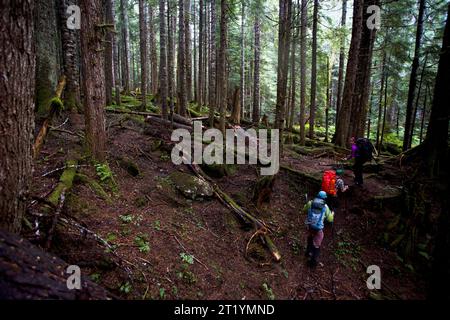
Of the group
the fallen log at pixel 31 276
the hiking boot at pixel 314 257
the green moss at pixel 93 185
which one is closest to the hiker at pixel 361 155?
the hiking boot at pixel 314 257

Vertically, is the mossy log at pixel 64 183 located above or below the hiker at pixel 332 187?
above

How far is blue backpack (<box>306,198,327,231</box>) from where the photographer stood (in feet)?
21.6

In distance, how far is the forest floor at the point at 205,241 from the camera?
4.63 m

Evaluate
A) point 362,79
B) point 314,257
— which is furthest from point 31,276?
point 362,79

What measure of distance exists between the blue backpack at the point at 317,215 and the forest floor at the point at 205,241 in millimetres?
1167

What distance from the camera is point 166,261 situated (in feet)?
17.0

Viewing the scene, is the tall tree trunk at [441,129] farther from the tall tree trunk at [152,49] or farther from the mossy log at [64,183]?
the tall tree trunk at [152,49]

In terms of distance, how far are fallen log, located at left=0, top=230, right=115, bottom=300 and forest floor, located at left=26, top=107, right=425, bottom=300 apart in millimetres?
1511

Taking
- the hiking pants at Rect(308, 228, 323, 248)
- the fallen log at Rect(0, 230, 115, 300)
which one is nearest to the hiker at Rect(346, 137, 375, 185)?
the hiking pants at Rect(308, 228, 323, 248)

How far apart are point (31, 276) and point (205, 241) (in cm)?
439

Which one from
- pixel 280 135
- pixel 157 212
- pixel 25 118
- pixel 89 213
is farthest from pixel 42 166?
pixel 280 135

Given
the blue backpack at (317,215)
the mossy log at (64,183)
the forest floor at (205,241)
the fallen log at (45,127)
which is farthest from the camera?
the blue backpack at (317,215)

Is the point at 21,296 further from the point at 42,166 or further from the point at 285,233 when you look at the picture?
the point at 285,233
